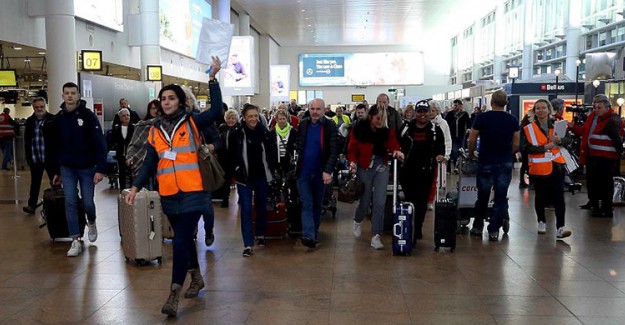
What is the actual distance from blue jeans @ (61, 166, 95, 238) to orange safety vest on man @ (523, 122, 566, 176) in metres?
5.08

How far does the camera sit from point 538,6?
34812 millimetres

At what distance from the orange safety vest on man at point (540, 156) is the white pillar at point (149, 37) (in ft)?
53.6

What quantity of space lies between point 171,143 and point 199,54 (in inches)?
94.0

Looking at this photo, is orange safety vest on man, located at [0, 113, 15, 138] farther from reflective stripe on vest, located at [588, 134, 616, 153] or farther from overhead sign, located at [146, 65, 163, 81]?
reflective stripe on vest, located at [588, 134, 616, 153]

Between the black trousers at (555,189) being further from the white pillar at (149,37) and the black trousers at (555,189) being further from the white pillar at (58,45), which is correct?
the white pillar at (149,37)

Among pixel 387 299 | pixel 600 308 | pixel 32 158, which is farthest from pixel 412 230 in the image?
pixel 32 158

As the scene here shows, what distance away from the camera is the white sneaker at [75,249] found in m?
6.76

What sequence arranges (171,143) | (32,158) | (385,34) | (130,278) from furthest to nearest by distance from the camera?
(385,34)
(32,158)
(130,278)
(171,143)

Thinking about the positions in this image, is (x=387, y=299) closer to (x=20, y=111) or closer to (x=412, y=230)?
(x=412, y=230)

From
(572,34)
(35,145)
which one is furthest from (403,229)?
(572,34)

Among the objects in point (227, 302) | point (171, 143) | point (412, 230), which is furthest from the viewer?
point (412, 230)

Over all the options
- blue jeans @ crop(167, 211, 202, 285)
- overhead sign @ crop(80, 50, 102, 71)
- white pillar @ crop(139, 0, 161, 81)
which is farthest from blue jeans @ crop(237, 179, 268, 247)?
white pillar @ crop(139, 0, 161, 81)

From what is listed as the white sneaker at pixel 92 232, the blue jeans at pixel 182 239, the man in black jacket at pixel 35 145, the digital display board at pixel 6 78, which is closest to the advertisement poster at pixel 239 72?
the digital display board at pixel 6 78

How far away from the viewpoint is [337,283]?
5.62 metres
